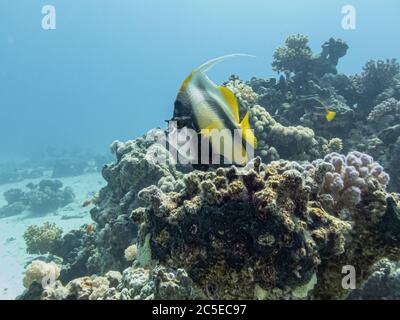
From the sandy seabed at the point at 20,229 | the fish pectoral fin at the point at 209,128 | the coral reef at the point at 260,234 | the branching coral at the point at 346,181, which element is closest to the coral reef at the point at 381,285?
the coral reef at the point at 260,234

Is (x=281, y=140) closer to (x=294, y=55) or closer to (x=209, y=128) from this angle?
(x=209, y=128)

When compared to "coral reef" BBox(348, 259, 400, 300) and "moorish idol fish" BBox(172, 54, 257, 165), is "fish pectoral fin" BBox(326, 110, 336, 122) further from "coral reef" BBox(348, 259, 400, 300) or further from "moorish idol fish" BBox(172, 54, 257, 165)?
"moorish idol fish" BBox(172, 54, 257, 165)

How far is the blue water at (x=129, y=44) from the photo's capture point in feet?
468

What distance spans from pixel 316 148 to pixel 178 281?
227 inches

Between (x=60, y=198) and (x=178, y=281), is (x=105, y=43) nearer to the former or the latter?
(x=60, y=198)

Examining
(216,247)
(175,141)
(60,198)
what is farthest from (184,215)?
(60,198)

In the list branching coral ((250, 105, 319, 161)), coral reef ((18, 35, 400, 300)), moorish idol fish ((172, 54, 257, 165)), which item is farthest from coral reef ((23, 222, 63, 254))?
moorish idol fish ((172, 54, 257, 165))

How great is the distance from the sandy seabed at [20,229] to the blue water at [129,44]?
10505cm

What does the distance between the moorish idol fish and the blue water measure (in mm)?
124474

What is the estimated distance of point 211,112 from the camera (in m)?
2.29

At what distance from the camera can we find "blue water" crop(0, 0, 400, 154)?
143 meters

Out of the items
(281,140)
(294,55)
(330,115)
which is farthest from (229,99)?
(294,55)

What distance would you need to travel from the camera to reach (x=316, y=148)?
805cm

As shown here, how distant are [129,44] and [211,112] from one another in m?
186
